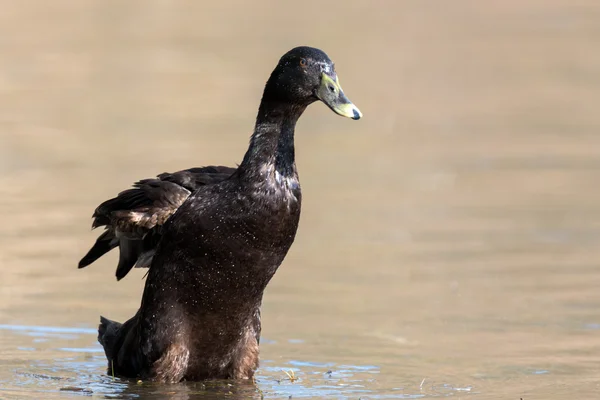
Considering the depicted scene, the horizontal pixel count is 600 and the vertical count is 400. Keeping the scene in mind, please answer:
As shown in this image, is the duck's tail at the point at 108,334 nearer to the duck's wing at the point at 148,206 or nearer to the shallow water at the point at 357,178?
the shallow water at the point at 357,178

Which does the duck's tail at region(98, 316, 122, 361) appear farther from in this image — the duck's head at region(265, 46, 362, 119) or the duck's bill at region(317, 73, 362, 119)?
the duck's bill at region(317, 73, 362, 119)

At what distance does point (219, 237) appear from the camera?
8461mm

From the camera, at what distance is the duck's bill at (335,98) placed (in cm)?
824

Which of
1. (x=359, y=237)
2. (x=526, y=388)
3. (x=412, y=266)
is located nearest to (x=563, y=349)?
(x=526, y=388)

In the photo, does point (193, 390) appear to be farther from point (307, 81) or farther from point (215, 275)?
point (307, 81)

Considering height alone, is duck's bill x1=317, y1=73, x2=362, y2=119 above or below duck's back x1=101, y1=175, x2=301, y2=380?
above

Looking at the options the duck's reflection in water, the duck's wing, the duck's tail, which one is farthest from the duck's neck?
the duck's tail

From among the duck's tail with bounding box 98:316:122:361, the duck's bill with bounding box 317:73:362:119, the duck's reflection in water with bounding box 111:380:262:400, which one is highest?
the duck's bill with bounding box 317:73:362:119

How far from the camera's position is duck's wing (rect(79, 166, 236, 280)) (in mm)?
8844

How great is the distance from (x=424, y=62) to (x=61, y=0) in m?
9.38

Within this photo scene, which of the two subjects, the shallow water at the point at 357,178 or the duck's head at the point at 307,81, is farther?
the shallow water at the point at 357,178

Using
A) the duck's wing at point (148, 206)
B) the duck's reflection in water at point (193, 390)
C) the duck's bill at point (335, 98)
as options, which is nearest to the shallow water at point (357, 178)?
the duck's reflection in water at point (193, 390)

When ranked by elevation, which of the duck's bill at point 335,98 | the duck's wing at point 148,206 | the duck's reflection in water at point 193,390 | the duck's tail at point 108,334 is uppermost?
the duck's bill at point 335,98

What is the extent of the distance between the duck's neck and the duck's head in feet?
0.27
